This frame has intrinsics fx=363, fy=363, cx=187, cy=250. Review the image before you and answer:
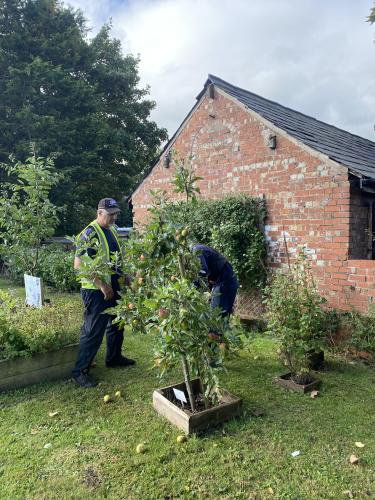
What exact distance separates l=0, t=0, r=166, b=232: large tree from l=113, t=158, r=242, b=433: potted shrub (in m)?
12.5

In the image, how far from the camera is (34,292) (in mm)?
5109

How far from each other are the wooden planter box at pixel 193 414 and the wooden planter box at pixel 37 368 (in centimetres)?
137

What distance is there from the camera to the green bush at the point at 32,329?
4.03 meters

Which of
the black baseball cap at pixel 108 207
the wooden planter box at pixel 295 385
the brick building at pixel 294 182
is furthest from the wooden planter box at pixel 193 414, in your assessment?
the black baseball cap at pixel 108 207

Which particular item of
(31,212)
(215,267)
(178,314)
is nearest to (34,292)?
(31,212)

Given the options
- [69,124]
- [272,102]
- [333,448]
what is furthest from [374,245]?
[69,124]

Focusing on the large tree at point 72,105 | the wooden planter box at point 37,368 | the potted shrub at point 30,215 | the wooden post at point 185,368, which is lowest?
the wooden planter box at point 37,368

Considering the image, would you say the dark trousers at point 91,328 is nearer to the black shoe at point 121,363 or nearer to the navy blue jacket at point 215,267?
the black shoe at point 121,363

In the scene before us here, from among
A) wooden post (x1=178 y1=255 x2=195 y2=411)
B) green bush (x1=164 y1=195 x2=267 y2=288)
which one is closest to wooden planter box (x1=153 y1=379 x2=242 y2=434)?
wooden post (x1=178 y1=255 x2=195 y2=411)

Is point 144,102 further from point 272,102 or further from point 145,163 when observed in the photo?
point 272,102

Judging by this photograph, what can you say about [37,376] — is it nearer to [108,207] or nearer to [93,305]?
[93,305]

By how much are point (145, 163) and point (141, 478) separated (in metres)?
21.4

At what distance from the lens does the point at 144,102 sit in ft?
77.0

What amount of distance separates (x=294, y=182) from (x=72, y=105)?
1591cm
